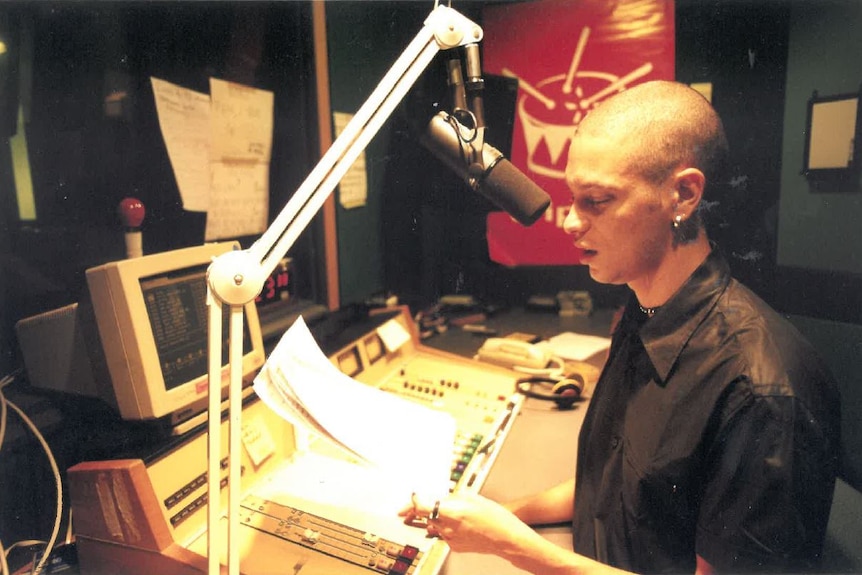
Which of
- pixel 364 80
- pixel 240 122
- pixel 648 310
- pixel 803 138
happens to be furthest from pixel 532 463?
pixel 803 138

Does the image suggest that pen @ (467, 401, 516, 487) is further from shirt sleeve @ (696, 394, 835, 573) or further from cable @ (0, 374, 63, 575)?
cable @ (0, 374, 63, 575)

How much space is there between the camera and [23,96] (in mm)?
1191

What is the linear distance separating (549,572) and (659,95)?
775mm

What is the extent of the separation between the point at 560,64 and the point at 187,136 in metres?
1.70

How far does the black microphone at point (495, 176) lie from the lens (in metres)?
0.87

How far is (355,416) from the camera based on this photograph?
0.79 m

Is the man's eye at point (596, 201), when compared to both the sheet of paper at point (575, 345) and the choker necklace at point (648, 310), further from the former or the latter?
the sheet of paper at point (575, 345)

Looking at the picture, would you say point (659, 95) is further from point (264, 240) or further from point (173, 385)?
point (173, 385)

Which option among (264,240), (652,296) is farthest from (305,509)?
(652,296)

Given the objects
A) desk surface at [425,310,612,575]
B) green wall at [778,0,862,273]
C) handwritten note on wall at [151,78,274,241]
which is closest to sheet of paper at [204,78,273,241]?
handwritten note on wall at [151,78,274,241]

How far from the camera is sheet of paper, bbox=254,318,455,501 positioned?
69 cm

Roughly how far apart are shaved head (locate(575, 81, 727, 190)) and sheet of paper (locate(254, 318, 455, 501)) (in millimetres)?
532

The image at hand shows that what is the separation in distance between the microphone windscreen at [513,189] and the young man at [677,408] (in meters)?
0.13

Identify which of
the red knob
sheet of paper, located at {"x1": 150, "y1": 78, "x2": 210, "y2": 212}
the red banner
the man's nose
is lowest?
the man's nose
